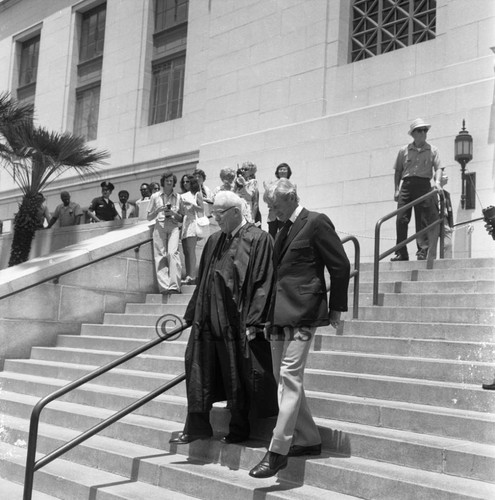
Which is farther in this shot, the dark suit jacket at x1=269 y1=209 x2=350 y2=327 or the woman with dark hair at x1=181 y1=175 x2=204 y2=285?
the woman with dark hair at x1=181 y1=175 x2=204 y2=285

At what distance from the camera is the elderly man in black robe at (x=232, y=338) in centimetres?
536

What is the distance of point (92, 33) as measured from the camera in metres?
24.7

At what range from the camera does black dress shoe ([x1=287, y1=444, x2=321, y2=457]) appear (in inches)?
198

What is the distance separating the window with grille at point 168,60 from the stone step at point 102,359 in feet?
41.1

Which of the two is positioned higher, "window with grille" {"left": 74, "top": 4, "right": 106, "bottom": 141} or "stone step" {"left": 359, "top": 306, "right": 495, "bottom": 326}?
"window with grille" {"left": 74, "top": 4, "right": 106, "bottom": 141}

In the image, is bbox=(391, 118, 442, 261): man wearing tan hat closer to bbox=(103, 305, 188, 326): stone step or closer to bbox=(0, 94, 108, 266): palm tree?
bbox=(103, 305, 188, 326): stone step

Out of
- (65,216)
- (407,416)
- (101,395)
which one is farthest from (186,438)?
(65,216)

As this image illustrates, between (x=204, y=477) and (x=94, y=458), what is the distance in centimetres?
142

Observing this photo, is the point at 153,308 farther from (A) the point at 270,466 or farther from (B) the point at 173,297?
(A) the point at 270,466

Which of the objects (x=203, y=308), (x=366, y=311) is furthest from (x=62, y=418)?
(x=366, y=311)

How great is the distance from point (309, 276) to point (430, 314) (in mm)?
2513

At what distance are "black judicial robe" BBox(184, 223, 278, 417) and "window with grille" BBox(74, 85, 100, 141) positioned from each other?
62.4 ft

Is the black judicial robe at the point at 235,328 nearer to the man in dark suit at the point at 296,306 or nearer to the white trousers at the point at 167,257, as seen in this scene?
the man in dark suit at the point at 296,306

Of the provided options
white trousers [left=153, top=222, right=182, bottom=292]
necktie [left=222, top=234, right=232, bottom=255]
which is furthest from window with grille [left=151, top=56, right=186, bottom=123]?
necktie [left=222, top=234, right=232, bottom=255]
